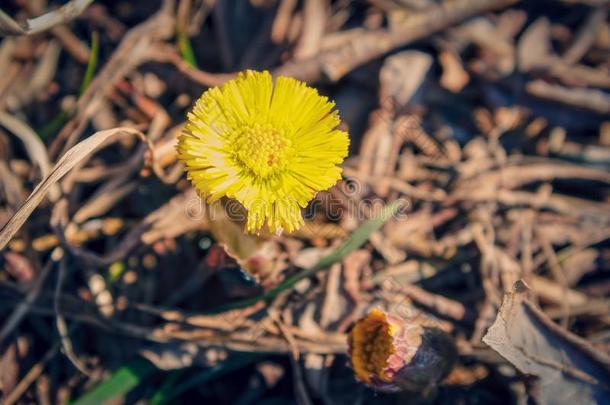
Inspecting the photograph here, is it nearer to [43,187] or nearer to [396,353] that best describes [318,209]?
[396,353]

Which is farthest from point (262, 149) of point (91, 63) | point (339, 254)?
point (91, 63)

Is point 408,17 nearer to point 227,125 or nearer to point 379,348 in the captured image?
point 227,125

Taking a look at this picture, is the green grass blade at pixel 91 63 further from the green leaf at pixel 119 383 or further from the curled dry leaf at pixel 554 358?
the curled dry leaf at pixel 554 358

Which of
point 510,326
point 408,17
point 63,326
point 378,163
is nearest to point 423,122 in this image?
point 378,163

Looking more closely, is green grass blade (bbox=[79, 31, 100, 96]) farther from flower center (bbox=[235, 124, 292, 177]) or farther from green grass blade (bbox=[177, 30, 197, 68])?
flower center (bbox=[235, 124, 292, 177])

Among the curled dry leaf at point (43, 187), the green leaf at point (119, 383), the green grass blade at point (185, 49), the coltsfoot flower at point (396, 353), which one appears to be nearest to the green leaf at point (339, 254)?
the coltsfoot flower at point (396, 353)

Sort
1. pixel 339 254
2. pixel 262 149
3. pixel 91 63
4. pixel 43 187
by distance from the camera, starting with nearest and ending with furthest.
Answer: pixel 43 187
pixel 262 149
pixel 339 254
pixel 91 63
